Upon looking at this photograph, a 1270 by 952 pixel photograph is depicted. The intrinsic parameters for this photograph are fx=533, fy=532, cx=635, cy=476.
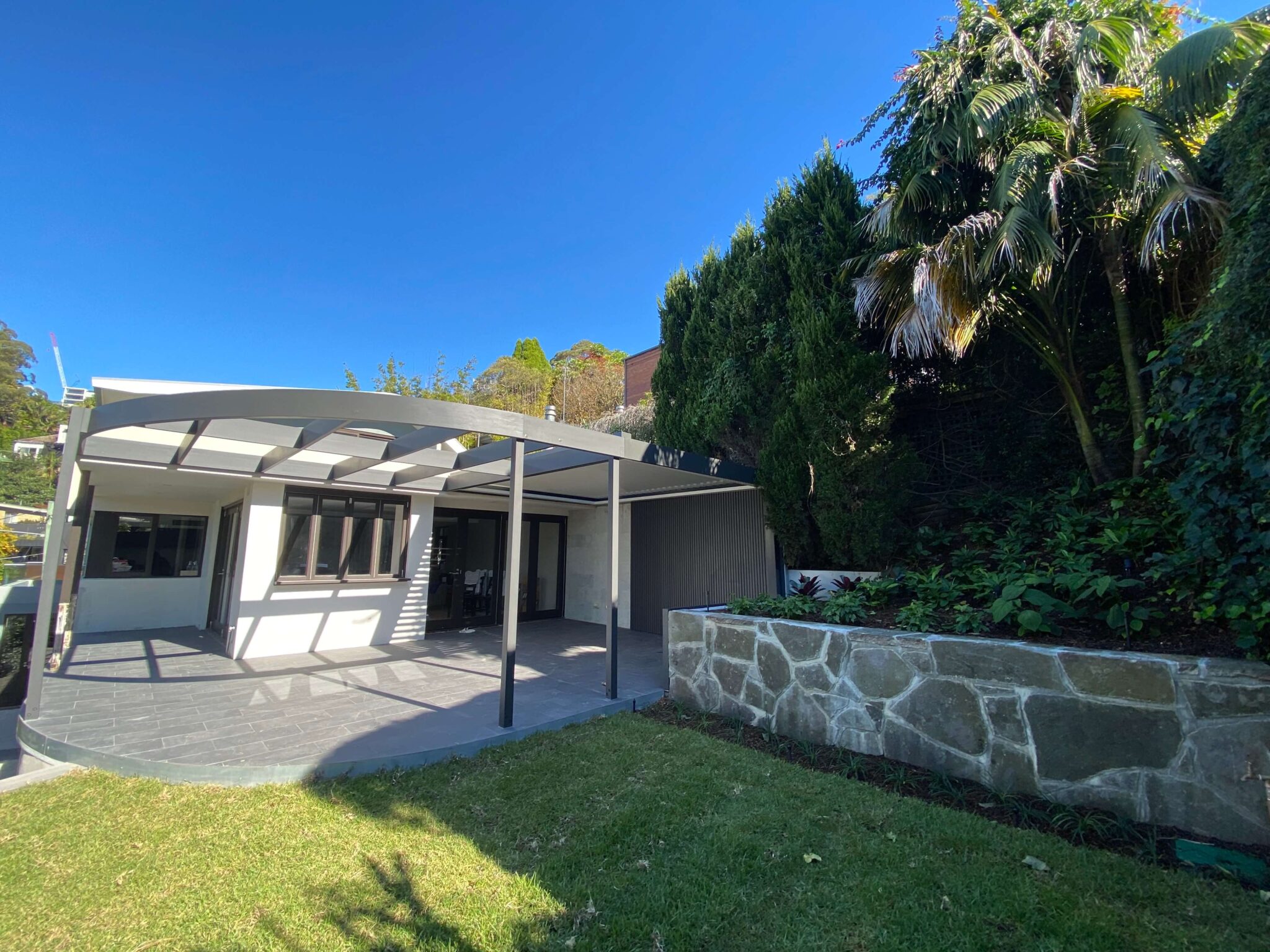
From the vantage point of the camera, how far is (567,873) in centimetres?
263

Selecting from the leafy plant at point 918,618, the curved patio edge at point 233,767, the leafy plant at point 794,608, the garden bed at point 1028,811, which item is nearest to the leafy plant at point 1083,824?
the garden bed at point 1028,811

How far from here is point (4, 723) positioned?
5441 mm

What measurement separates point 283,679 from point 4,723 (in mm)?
2517

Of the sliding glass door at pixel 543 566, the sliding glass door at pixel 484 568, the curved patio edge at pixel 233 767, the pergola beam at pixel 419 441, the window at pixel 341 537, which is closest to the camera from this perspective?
the curved patio edge at pixel 233 767

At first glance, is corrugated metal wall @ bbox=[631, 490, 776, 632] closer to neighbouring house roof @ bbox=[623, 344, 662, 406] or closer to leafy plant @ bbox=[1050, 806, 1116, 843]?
leafy plant @ bbox=[1050, 806, 1116, 843]

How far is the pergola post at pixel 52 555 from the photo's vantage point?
4.23 metres

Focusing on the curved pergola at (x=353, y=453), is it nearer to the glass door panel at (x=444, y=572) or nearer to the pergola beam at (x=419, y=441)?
the pergola beam at (x=419, y=441)

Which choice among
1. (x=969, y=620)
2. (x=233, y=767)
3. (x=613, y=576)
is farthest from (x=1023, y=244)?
(x=233, y=767)

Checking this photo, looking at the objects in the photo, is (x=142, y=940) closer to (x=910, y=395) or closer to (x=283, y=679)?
(x=283, y=679)

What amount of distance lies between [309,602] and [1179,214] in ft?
34.0

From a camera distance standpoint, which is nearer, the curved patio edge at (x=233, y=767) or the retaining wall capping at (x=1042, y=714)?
the retaining wall capping at (x=1042, y=714)

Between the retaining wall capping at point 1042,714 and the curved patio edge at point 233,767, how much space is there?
2.56 metres

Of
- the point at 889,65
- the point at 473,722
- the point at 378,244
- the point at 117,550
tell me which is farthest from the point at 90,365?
the point at 889,65

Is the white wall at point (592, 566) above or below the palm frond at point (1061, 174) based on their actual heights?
below
